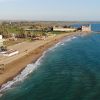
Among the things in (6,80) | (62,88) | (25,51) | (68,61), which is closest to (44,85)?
(62,88)

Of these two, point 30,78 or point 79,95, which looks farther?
point 30,78

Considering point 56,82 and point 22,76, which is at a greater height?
point 56,82

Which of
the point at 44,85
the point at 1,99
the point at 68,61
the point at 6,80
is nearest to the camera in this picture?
the point at 1,99

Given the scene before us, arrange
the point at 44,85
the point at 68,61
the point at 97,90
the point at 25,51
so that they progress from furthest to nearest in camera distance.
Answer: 1. the point at 25,51
2. the point at 68,61
3. the point at 44,85
4. the point at 97,90

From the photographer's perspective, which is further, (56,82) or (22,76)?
(22,76)

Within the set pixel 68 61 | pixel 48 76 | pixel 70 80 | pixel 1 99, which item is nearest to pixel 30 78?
pixel 48 76

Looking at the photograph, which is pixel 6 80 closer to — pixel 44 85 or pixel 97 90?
pixel 44 85

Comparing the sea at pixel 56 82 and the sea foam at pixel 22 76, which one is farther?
the sea foam at pixel 22 76

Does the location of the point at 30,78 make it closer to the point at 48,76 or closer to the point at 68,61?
the point at 48,76

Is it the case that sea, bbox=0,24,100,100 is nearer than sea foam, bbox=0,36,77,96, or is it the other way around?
sea, bbox=0,24,100,100
